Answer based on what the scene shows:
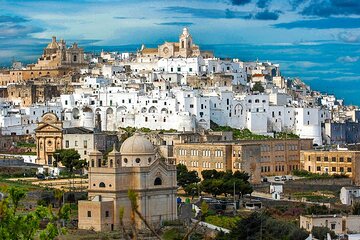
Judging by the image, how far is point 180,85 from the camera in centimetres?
8519

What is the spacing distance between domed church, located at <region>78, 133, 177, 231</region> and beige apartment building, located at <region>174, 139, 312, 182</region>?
14151mm

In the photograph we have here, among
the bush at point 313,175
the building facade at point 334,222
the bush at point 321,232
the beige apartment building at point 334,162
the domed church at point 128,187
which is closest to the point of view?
the bush at point 321,232

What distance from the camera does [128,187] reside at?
51312mm

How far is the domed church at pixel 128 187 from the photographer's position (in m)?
50.0

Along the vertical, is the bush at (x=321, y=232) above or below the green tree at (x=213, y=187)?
below

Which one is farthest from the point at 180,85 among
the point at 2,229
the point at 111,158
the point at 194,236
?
the point at 2,229

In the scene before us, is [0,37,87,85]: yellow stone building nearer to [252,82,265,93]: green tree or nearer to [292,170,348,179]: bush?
[252,82,265,93]: green tree

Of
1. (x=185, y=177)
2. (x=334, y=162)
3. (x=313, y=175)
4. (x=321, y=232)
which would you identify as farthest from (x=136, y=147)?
(x=334, y=162)

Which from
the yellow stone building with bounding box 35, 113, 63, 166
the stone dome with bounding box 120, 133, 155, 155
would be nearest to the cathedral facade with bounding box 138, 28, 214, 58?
the yellow stone building with bounding box 35, 113, 63, 166

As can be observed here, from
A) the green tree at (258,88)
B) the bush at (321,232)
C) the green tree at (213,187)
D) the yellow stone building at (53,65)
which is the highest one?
the yellow stone building at (53,65)

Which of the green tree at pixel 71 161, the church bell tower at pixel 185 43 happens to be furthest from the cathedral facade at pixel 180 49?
the green tree at pixel 71 161

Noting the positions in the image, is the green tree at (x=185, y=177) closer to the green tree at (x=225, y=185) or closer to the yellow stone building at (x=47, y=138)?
the green tree at (x=225, y=185)

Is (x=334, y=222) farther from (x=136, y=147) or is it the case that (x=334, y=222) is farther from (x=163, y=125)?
(x=163, y=125)

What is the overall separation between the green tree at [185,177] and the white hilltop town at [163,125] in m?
1.33
